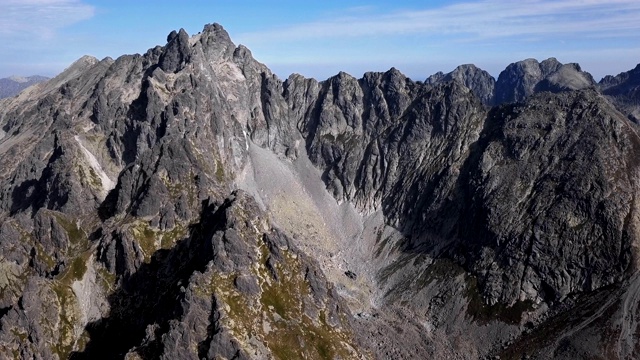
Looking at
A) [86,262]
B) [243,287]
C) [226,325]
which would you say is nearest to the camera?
[226,325]

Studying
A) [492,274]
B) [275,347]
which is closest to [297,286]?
[275,347]

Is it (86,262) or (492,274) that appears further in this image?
(492,274)

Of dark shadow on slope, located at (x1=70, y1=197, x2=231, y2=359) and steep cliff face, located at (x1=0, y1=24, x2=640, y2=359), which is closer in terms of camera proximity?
dark shadow on slope, located at (x1=70, y1=197, x2=231, y2=359)

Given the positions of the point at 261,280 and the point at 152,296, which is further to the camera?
the point at 152,296

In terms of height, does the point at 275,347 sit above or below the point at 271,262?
below

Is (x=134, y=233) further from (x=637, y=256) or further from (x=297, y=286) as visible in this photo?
(x=637, y=256)

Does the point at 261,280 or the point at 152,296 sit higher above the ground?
the point at 261,280

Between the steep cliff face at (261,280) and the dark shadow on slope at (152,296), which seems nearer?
the dark shadow on slope at (152,296)

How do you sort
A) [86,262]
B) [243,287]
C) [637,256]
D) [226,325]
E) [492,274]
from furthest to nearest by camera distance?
[492,274] < [637,256] < [86,262] < [243,287] < [226,325]
